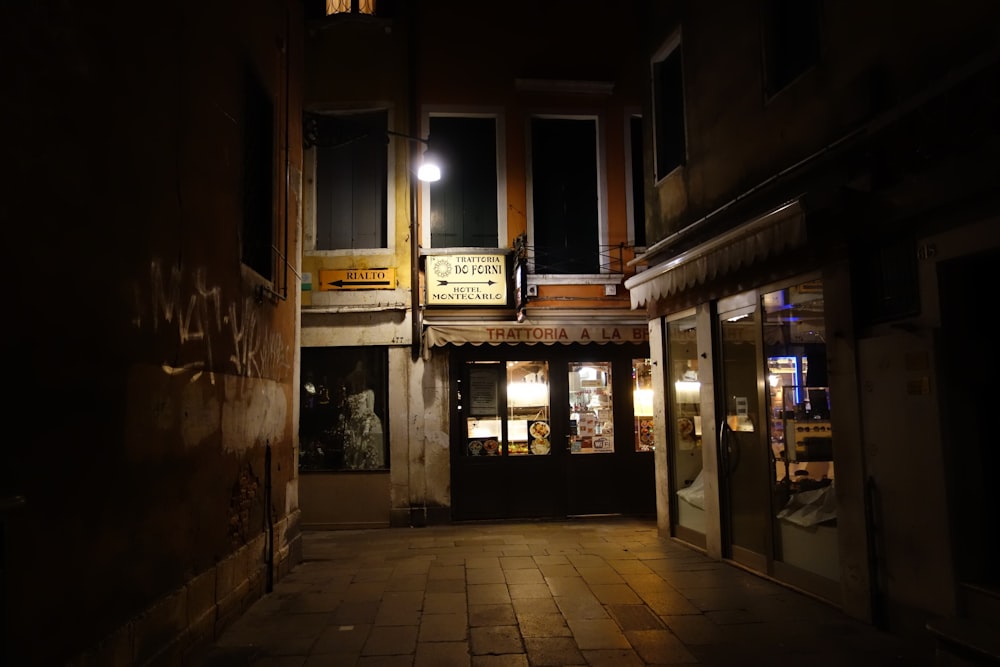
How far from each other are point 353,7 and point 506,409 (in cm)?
727

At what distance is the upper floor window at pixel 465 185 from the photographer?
11469 mm

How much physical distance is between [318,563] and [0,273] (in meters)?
6.18

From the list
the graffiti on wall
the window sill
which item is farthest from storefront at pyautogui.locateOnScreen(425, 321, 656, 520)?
the graffiti on wall

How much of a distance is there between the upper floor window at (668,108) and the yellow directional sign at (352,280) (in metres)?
4.72

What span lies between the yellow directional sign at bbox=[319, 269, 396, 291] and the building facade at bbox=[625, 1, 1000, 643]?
4413mm

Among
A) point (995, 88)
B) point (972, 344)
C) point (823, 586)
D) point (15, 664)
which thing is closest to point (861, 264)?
point (972, 344)

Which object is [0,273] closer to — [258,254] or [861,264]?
[258,254]

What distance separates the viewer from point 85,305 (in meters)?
3.72

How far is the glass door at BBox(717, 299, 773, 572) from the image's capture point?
7.15m

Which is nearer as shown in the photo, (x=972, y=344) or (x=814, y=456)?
(x=972, y=344)

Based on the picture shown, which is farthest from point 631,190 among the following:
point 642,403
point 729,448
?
point 729,448

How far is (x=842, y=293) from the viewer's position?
580 cm

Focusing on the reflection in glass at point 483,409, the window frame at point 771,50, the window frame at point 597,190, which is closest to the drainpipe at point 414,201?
the reflection in glass at point 483,409

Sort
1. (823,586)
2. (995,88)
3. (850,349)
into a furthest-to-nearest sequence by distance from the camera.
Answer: (823,586)
(850,349)
(995,88)
